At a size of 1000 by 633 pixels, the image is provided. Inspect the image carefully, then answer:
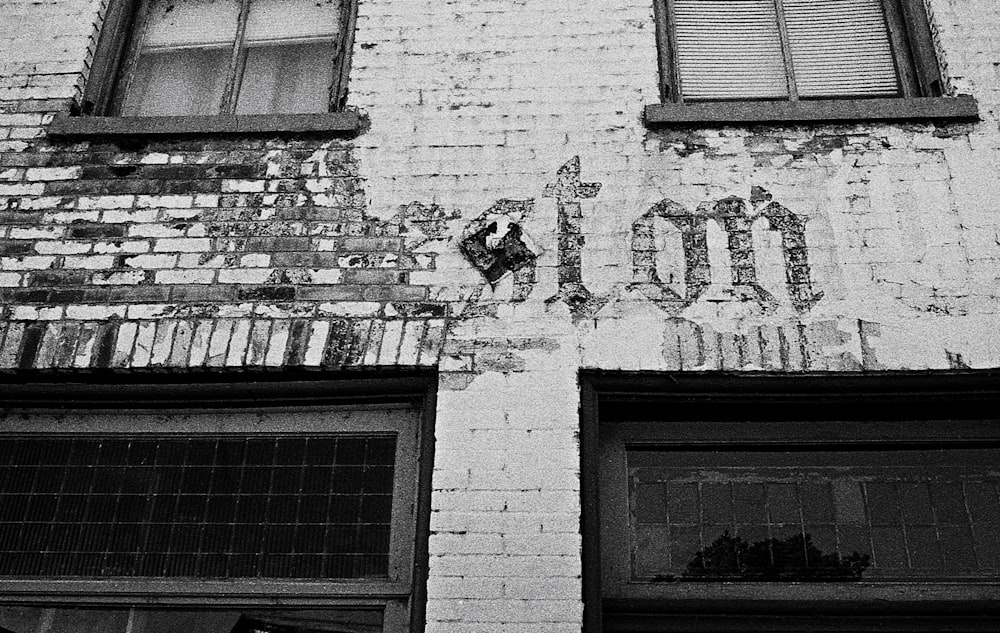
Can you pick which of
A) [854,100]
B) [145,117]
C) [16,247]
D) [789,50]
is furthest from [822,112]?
[16,247]

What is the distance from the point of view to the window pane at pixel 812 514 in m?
4.13

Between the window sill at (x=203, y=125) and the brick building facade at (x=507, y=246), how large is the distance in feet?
0.07

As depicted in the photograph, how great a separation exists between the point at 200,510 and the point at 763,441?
2556mm

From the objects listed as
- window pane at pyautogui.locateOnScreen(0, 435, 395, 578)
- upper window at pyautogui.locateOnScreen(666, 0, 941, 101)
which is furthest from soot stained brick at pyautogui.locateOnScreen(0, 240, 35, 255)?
upper window at pyautogui.locateOnScreen(666, 0, 941, 101)

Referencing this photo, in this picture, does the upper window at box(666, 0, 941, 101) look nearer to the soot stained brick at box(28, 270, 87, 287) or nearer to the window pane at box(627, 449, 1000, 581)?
the window pane at box(627, 449, 1000, 581)

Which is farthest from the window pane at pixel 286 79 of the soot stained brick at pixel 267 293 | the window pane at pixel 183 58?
the soot stained brick at pixel 267 293

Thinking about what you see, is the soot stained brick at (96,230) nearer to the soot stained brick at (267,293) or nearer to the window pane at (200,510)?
the soot stained brick at (267,293)

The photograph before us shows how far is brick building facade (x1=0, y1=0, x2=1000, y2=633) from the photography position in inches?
167

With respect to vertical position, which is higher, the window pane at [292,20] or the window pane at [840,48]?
the window pane at [292,20]

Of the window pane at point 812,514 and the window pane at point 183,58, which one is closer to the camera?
the window pane at point 812,514

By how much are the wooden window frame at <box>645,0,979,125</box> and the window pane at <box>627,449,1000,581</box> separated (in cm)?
167

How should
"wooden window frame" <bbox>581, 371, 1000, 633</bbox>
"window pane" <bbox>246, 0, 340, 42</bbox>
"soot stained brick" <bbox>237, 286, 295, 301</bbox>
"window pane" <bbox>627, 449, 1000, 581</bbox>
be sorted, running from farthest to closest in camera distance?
"window pane" <bbox>246, 0, 340, 42</bbox>
"soot stained brick" <bbox>237, 286, 295, 301</bbox>
"window pane" <bbox>627, 449, 1000, 581</bbox>
"wooden window frame" <bbox>581, 371, 1000, 633</bbox>

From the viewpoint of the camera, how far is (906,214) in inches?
180

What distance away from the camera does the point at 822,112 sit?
4828 mm
